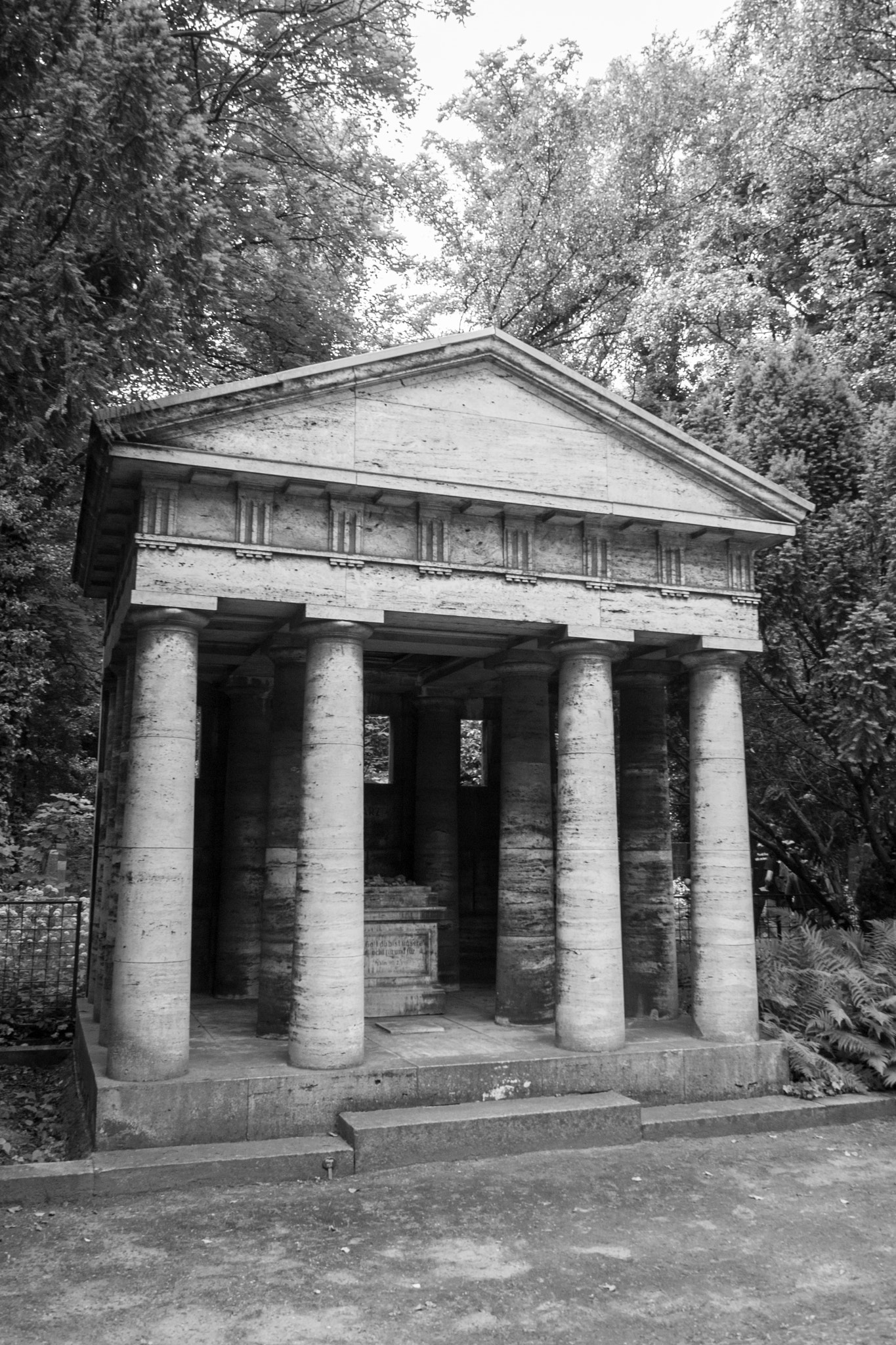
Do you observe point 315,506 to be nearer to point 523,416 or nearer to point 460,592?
point 460,592

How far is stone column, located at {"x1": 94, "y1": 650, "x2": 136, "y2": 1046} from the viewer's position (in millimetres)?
14031

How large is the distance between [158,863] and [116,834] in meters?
3.75

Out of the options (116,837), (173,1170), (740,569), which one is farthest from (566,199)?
(173,1170)

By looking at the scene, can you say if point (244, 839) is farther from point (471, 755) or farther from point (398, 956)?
point (471, 755)

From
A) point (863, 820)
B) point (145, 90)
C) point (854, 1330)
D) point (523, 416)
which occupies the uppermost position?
point (145, 90)

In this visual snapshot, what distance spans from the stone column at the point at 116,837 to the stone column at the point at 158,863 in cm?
256

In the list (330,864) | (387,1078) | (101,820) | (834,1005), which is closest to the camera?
(387,1078)

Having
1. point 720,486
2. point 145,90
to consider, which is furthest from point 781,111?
point 145,90

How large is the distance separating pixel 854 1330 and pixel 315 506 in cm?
931

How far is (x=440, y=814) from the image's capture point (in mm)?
17516

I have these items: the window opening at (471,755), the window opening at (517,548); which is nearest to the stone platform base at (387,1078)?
the window opening at (517,548)

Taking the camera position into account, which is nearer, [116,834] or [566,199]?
[116,834]

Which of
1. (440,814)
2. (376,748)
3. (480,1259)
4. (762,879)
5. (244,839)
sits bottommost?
(480,1259)

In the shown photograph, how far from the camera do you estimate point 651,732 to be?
52.3 feet
